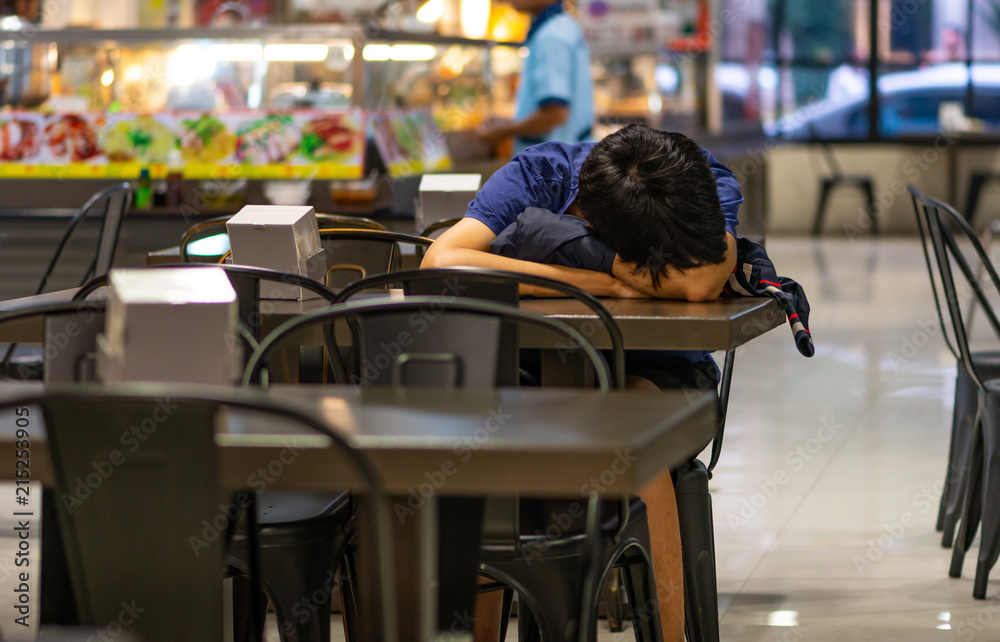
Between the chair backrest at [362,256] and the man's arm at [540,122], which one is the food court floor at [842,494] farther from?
the man's arm at [540,122]

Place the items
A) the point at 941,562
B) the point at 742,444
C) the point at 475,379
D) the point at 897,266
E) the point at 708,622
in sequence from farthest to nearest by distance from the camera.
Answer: the point at 897,266 → the point at 742,444 → the point at 941,562 → the point at 708,622 → the point at 475,379

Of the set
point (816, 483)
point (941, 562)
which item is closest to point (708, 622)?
point (941, 562)

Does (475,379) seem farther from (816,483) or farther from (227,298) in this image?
(816,483)

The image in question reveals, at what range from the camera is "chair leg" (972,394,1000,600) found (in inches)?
105

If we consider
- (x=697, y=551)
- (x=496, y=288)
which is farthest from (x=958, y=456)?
(x=496, y=288)

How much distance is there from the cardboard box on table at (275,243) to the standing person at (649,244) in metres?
0.22

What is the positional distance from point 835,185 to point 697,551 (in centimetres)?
964

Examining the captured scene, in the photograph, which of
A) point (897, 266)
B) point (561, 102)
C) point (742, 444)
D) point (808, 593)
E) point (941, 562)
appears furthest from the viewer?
point (897, 266)

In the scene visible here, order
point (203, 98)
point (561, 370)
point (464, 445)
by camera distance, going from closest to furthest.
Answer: point (464, 445) → point (561, 370) → point (203, 98)

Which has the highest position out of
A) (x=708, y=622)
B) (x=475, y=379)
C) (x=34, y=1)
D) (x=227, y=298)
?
(x=34, y=1)

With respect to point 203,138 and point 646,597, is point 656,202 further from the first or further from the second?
point 203,138

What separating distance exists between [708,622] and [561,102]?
2.69m

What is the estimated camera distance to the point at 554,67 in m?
4.48

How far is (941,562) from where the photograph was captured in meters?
2.99
